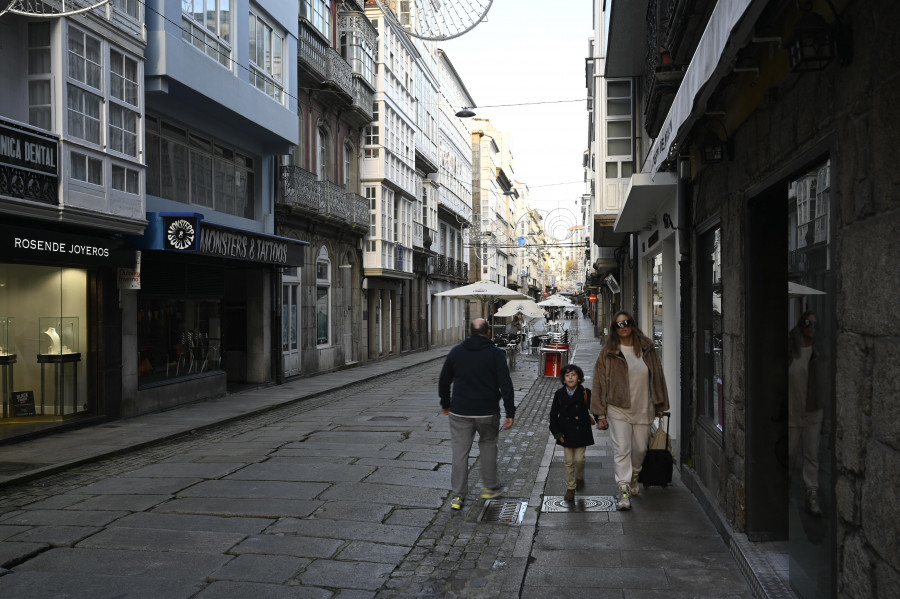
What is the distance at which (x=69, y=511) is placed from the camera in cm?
759

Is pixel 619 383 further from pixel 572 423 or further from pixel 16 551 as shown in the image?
pixel 16 551

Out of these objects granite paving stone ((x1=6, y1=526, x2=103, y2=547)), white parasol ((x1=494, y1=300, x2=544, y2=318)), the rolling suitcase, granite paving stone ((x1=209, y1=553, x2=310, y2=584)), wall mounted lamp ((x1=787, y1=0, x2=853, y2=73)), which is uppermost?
wall mounted lamp ((x1=787, y1=0, x2=853, y2=73))

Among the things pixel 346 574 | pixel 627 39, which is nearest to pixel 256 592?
pixel 346 574

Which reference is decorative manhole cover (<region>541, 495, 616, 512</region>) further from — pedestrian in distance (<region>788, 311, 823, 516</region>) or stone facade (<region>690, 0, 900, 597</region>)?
stone facade (<region>690, 0, 900, 597</region>)

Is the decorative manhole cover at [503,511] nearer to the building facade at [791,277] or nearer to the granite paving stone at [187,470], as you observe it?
the building facade at [791,277]

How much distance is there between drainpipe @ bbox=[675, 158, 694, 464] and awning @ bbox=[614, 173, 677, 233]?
2.10 ft

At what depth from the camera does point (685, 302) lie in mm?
8742

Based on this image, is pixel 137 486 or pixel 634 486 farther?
pixel 137 486

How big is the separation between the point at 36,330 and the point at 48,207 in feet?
8.03

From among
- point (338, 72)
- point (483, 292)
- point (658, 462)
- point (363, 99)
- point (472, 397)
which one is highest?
point (338, 72)

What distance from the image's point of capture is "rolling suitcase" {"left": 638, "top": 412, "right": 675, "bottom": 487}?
779cm

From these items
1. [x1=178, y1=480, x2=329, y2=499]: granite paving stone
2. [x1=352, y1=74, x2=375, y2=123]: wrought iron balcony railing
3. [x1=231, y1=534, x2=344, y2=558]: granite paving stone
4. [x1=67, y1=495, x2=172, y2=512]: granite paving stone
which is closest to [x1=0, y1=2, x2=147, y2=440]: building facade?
[x1=67, y1=495, x2=172, y2=512]: granite paving stone

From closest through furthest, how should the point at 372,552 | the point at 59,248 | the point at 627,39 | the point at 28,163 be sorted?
the point at 372,552 → the point at 28,163 → the point at 59,248 → the point at 627,39

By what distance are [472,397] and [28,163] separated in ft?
24.2
